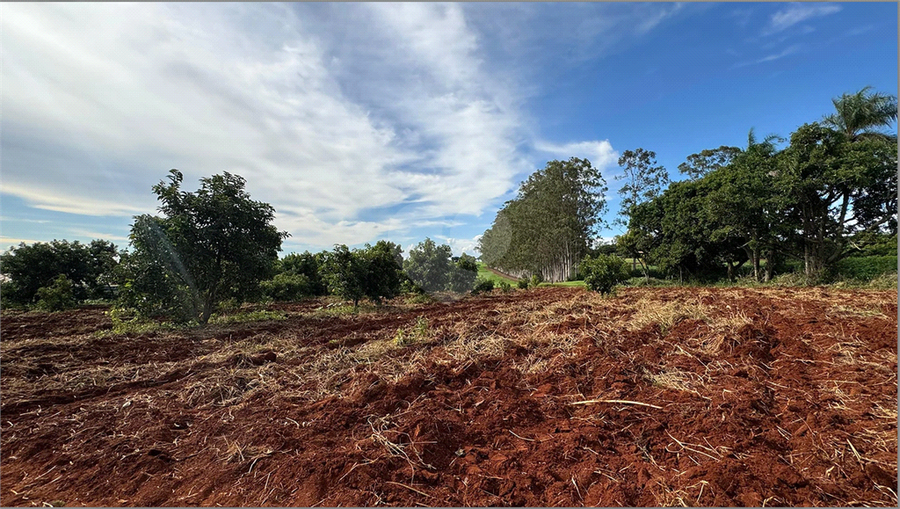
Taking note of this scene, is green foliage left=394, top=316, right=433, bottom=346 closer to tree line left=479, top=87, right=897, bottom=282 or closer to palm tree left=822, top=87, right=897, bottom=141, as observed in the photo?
tree line left=479, top=87, right=897, bottom=282

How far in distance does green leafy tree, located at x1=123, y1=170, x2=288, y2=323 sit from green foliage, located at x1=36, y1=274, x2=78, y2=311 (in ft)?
22.9

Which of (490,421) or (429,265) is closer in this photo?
(490,421)

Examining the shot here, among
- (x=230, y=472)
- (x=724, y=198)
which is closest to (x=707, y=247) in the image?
(x=724, y=198)

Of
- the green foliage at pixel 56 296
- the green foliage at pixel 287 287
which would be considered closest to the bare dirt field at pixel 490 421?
the green foliage at pixel 56 296

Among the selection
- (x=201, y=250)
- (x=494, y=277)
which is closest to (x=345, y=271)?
(x=201, y=250)

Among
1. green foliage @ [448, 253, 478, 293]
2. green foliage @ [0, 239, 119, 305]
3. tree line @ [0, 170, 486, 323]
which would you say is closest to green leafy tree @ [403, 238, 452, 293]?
green foliage @ [448, 253, 478, 293]

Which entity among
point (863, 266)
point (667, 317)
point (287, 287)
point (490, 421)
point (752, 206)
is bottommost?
point (490, 421)

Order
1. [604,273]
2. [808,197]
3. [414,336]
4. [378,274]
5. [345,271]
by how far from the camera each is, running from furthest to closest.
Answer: [808,197] < [378,274] < [345,271] < [604,273] < [414,336]

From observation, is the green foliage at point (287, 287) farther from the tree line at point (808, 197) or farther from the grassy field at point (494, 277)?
the tree line at point (808, 197)

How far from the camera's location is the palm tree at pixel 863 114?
17.3 meters

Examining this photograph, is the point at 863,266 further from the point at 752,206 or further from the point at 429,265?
the point at 429,265

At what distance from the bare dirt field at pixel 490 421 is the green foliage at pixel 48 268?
11.0 meters

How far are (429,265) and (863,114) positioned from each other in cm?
2494

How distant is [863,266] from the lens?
18016mm
